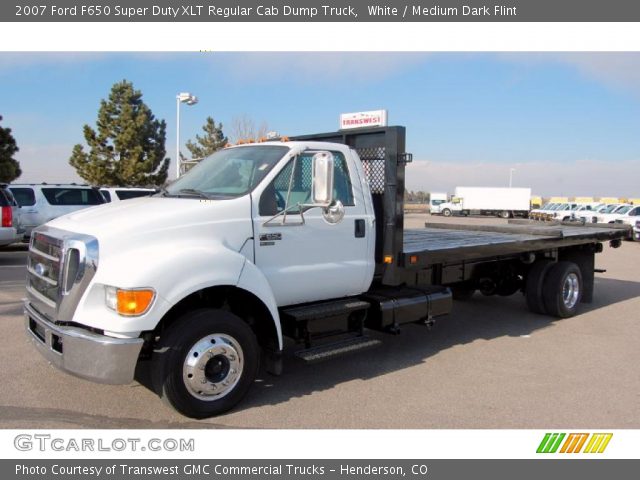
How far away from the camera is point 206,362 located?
425 cm

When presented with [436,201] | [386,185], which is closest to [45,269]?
[386,185]

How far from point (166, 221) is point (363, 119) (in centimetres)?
273

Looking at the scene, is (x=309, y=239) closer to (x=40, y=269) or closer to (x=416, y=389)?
(x=416, y=389)

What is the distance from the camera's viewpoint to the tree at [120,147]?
33438 mm

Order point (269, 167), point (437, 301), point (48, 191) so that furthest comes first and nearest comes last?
point (48, 191)
point (437, 301)
point (269, 167)

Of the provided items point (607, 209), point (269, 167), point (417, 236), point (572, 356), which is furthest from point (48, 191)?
point (607, 209)

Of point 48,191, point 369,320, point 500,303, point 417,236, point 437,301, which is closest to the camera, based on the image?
point 369,320

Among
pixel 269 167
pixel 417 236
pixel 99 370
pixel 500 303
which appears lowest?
pixel 500 303

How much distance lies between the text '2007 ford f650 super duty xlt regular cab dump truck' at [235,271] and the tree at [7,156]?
26.3 m

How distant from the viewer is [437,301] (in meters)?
6.18

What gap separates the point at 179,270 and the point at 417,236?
4.81m

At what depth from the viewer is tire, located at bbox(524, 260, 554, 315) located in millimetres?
8273

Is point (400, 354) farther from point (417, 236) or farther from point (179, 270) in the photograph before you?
point (179, 270)

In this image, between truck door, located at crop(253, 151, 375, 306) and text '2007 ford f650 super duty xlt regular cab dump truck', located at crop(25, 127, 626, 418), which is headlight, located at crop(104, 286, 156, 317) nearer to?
text '2007 ford f650 super duty xlt regular cab dump truck', located at crop(25, 127, 626, 418)
